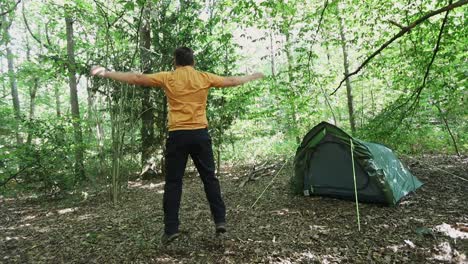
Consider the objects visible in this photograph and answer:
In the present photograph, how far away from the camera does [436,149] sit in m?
10.9

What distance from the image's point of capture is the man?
3406 mm

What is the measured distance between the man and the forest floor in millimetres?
387

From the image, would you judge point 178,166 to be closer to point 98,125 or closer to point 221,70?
point 98,125

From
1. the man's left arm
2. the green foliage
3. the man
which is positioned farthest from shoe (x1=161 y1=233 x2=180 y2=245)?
the green foliage

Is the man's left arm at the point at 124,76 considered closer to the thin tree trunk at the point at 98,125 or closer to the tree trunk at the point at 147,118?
the thin tree trunk at the point at 98,125

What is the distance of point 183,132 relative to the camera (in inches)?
134

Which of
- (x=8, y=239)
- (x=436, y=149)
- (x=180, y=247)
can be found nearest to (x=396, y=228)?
(x=180, y=247)

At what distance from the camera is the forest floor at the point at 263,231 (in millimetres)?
3252

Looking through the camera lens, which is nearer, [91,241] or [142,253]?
[142,253]

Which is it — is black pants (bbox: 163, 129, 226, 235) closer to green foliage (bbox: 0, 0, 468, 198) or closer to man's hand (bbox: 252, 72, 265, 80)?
man's hand (bbox: 252, 72, 265, 80)

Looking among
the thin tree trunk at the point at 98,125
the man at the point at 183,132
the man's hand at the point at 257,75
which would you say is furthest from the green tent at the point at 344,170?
the thin tree trunk at the point at 98,125

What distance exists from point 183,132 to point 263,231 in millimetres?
1669

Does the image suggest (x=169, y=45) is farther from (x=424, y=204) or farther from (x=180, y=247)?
(x=424, y=204)

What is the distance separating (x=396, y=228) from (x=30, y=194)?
30.5ft
